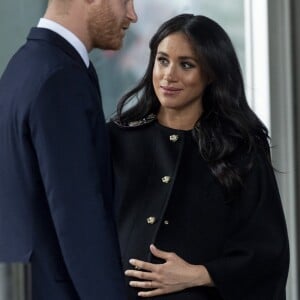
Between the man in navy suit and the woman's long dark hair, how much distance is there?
2.35 ft

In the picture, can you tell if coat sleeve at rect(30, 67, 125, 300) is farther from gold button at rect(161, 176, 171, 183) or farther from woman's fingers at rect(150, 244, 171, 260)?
gold button at rect(161, 176, 171, 183)

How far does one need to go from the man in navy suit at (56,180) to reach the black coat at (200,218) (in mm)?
633

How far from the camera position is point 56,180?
106 inches

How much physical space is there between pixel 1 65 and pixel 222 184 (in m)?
1.46

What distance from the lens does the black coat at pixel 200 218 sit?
340 centimetres

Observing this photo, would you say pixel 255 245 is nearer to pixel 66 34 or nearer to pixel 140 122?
pixel 140 122

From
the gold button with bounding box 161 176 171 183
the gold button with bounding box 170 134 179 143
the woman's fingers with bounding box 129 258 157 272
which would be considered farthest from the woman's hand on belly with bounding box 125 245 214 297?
the gold button with bounding box 170 134 179 143

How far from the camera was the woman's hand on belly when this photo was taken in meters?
3.37

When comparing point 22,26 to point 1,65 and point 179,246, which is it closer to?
point 1,65

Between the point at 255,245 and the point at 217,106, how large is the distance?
449mm

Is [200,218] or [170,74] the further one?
[170,74]

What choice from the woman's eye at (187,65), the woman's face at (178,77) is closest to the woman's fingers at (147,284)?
the woman's face at (178,77)

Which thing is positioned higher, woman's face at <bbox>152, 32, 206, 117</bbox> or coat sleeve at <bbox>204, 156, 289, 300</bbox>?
woman's face at <bbox>152, 32, 206, 117</bbox>

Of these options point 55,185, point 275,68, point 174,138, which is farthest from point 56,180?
point 275,68
